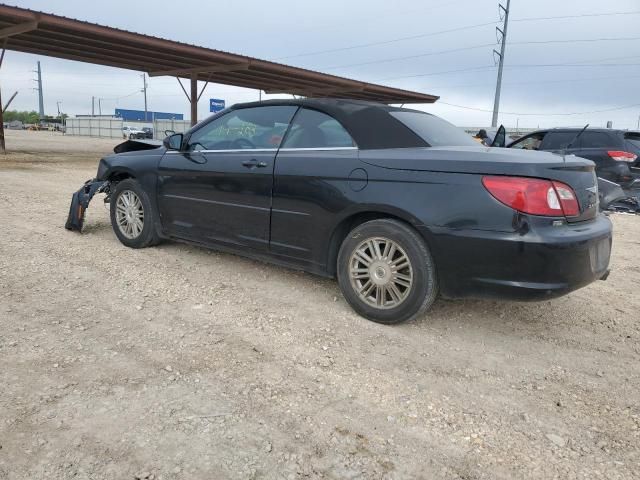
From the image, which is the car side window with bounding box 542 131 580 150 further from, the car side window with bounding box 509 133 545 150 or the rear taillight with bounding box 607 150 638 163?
the rear taillight with bounding box 607 150 638 163

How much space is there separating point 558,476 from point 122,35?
52.5ft

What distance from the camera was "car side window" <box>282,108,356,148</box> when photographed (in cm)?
368

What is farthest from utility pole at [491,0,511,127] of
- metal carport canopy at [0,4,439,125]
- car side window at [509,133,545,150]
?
car side window at [509,133,545,150]

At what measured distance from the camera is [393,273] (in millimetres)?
3332

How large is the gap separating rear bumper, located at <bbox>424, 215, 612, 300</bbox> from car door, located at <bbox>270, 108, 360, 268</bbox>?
731 mm

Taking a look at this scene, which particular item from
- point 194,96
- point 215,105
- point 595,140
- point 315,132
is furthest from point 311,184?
point 215,105

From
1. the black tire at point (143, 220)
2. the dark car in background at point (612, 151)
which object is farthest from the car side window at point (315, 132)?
the dark car in background at point (612, 151)

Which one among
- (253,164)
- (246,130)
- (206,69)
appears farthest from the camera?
(206,69)

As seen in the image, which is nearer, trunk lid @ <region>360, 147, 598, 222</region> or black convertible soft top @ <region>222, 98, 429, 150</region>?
trunk lid @ <region>360, 147, 598, 222</region>

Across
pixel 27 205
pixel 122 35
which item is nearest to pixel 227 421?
pixel 27 205

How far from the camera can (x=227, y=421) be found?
228 centimetres

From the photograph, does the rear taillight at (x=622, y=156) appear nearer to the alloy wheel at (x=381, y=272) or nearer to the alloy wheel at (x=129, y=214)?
the alloy wheel at (x=381, y=272)

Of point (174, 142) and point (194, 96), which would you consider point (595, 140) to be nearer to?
point (174, 142)

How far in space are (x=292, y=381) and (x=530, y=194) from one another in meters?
1.71
